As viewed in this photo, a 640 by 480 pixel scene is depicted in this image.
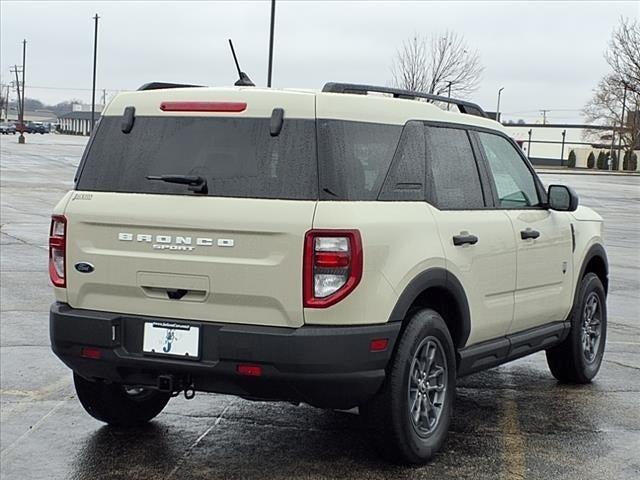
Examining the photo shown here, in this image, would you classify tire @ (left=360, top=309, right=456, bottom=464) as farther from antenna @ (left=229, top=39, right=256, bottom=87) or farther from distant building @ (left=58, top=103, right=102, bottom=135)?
distant building @ (left=58, top=103, right=102, bottom=135)

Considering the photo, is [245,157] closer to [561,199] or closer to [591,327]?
[561,199]

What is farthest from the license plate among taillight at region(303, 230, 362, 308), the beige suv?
taillight at region(303, 230, 362, 308)

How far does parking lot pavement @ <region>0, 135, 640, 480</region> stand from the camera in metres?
5.24

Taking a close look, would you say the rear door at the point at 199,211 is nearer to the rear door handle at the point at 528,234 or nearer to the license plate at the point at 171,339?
the license plate at the point at 171,339

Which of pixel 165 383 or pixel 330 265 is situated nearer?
pixel 330 265

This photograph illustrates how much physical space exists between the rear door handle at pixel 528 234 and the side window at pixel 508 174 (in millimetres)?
181

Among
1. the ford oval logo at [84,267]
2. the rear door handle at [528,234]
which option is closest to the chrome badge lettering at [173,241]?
the ford oval logo at [84,267]

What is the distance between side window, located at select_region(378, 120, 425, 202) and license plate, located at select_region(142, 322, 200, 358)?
1160 millimetres

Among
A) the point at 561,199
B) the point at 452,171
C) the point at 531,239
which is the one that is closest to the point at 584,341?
the point at 561,199

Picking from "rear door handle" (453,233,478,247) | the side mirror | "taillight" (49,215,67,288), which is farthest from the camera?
the side mirror

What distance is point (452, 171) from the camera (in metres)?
5.77

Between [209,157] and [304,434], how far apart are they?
182cm

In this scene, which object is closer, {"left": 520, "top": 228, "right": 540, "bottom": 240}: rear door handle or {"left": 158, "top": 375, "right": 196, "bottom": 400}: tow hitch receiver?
{"left": 158, "top": 375, "right": 196, "bottom": 400}: tow hitch receiver

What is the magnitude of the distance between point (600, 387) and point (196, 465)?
337 cm
